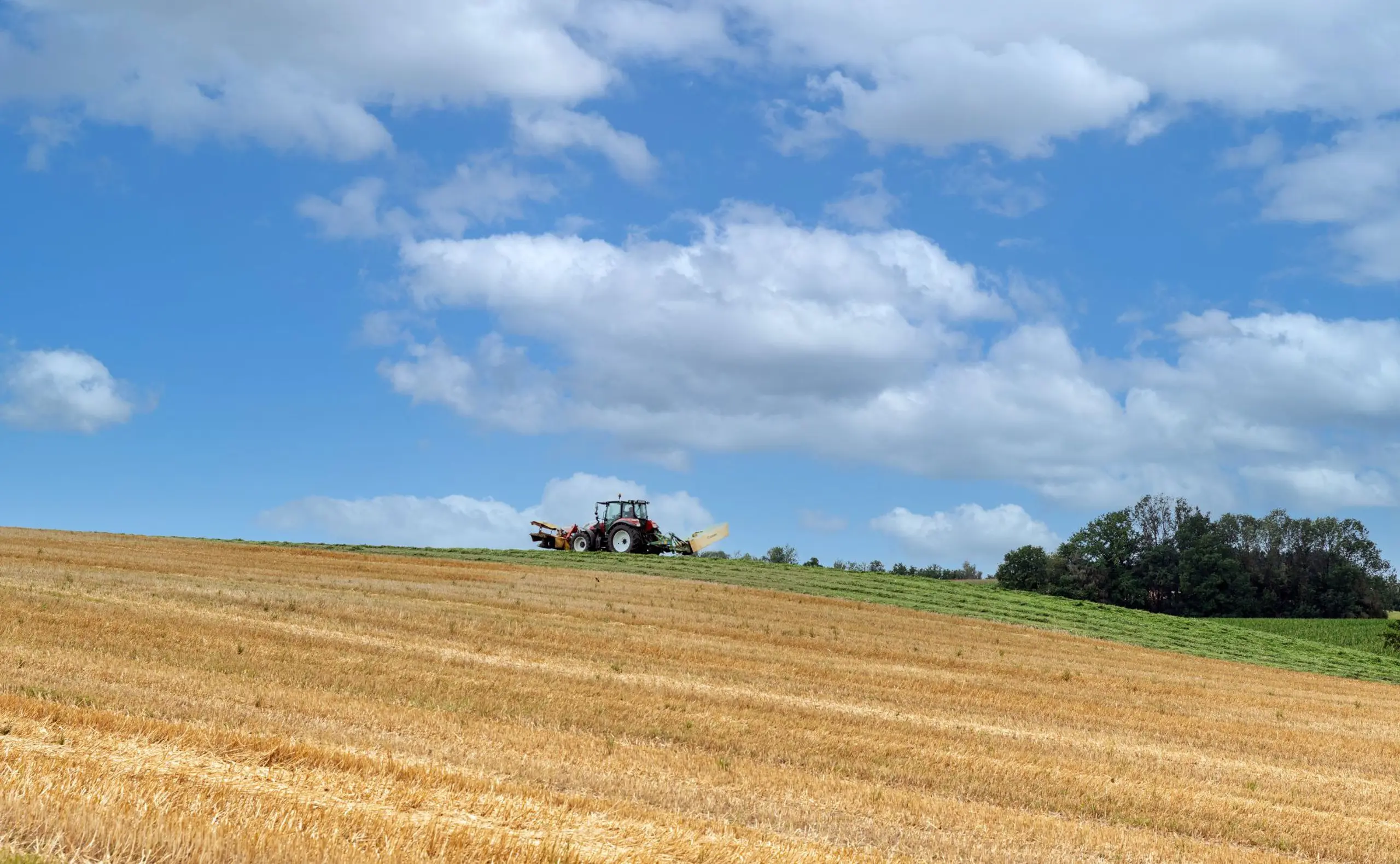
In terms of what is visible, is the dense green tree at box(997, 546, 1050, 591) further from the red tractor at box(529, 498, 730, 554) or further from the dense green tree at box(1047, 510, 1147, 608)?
the red tractor at box(529, 498, 730, 554)

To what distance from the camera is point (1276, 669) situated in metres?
33.5

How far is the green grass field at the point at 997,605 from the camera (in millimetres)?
38281

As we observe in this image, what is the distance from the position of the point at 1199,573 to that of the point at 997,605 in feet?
213

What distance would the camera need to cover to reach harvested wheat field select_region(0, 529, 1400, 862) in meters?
6.80

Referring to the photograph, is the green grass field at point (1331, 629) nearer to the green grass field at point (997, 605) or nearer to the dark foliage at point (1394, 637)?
the dark foliage at point (1394, 637)

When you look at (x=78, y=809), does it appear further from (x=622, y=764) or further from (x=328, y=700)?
(x=328, y=700)

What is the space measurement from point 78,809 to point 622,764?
5758 mm

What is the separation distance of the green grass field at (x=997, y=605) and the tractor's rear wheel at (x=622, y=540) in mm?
2062

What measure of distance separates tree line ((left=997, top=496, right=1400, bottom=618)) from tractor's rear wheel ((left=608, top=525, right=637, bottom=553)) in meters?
55.3

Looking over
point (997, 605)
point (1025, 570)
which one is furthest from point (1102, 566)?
point (997, 605)

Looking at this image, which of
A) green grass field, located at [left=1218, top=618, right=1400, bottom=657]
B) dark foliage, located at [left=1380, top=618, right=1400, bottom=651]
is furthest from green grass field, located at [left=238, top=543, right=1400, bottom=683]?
green grass field, located at [left=1218, top=618, right=1400, bottom=657]

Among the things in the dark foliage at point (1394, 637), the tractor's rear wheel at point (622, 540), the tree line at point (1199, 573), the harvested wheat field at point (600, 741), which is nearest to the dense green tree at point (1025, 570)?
the tree line at point (1199, 573)

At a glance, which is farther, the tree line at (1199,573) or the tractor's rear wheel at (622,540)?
the tree line at (1199,573)

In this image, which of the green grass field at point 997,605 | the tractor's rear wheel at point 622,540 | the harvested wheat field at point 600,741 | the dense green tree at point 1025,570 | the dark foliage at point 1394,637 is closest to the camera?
the harvested wheat field at point 600,741
